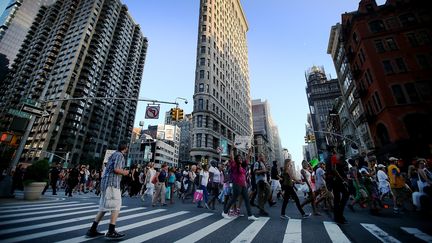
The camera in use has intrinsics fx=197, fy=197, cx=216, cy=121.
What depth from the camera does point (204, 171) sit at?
35.0ft

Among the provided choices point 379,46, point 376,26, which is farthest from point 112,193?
point 376,26

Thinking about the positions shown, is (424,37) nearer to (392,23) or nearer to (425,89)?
(392,23)

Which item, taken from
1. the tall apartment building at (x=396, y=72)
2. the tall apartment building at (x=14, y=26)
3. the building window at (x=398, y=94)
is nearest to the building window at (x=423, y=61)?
the tall apartment building at (x=396, y=72)

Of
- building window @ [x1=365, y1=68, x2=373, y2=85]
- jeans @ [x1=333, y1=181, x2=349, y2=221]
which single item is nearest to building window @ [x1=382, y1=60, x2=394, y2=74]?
building window @ [x1=365, y1=68, x2=373, y2=85]

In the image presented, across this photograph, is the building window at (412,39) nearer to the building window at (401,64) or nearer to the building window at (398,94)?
the building window at (401,64)

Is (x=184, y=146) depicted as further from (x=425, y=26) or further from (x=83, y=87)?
(x=425, y=26)

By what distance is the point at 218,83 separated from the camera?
46.2 metres

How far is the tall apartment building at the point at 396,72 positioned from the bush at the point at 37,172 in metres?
29.7

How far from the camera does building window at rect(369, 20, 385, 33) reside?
26.5m

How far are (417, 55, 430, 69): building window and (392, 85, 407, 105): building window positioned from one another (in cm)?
343

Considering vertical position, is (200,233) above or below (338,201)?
below

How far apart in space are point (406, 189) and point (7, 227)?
12970 mm

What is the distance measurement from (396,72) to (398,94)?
2.83m

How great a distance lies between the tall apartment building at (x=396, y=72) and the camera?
21234 mm
